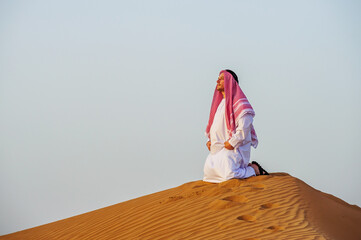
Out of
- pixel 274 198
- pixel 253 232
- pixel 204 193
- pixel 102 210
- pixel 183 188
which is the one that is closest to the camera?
pixel 253 232

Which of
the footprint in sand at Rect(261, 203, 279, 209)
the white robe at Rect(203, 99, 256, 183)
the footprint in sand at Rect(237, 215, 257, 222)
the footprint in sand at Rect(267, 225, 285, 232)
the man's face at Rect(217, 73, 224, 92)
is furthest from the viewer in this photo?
the man's face at Rect(217, 73, 224, 92)

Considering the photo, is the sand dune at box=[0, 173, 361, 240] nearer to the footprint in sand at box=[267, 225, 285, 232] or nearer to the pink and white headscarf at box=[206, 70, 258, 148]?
the footprint in sand at box=[267, 225, 285, 232]

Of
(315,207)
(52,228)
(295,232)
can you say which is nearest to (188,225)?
(295,232)

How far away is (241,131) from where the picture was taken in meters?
9.18

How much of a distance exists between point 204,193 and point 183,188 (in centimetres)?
109

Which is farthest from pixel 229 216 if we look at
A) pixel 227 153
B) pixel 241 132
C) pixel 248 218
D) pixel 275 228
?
pixel 241 132

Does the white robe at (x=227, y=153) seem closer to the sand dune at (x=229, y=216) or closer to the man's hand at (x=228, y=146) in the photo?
the man's hand at (x=228, y=146)

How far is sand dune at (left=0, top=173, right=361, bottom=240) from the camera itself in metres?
6.71

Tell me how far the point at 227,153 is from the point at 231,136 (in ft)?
1.14

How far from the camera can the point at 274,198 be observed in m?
7.94

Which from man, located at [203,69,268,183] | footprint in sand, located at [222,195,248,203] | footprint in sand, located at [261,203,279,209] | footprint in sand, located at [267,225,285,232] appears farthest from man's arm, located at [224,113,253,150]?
footprint in sand, located at [267,225,285,232]

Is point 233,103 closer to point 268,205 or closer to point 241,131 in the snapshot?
point 241,131

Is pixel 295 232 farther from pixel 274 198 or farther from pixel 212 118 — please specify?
pixel 212 118

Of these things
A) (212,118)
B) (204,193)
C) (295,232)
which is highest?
(212,118)
